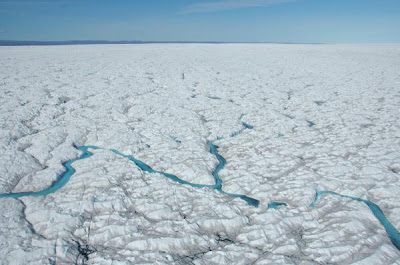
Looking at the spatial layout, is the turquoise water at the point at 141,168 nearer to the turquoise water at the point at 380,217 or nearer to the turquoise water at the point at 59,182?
the turquoise water at the point at 59,182

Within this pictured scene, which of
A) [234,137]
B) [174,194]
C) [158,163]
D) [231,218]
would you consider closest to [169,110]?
[234,137]

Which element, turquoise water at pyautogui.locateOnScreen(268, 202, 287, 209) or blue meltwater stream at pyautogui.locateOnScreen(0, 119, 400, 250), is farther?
turquoise water at pyautogui.locateOnScreen(268, 202, 287, 209)

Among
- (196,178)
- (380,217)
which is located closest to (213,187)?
(196,178)

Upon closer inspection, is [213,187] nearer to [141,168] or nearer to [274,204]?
[274,204]

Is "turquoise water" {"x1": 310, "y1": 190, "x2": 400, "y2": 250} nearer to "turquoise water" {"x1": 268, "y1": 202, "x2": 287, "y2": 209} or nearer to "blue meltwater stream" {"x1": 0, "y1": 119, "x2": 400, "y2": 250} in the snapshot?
"blue meltwater stream" {"x1": 0, "y1": 119, "x2": 400, "y2": 250}

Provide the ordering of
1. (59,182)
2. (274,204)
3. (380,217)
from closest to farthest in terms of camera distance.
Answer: (380,217), (274,204), (59,182)

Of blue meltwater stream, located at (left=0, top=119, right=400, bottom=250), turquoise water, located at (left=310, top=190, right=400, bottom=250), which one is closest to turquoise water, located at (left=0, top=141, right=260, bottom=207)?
blue meltwater stream, located at (left=0, top=119, right=400, bottom=250)

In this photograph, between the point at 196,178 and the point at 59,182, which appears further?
the point at 196,178

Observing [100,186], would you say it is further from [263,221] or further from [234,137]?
[234,137]

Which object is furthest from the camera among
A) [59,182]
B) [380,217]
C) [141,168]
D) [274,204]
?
[141,168]
